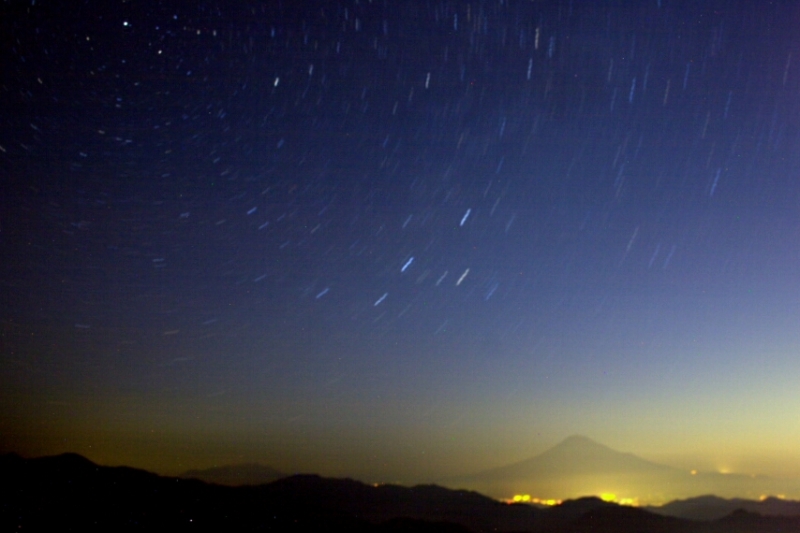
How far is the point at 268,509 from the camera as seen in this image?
2004 inches

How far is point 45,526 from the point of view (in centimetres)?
3609

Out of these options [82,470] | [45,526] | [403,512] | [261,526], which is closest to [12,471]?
[82,470]

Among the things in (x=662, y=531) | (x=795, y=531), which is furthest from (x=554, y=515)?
(x=795, y=531)

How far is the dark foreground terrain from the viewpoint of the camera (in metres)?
40.2

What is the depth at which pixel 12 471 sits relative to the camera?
152 ft

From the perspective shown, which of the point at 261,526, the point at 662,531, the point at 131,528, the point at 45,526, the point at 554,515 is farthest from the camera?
the point at 554,515

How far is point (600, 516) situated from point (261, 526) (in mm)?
34520

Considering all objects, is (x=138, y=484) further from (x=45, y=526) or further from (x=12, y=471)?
(x=45, y=526)

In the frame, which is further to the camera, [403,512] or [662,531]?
[403,512]

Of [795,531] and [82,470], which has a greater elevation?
[82,470]

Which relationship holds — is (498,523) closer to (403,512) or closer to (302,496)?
(403,512)

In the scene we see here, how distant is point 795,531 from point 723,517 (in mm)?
12590

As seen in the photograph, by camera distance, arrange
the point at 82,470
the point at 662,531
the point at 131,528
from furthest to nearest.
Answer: the point at 662,531, the point at 82,470, the point at 131,528

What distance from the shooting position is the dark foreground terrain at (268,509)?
40.2 metres
